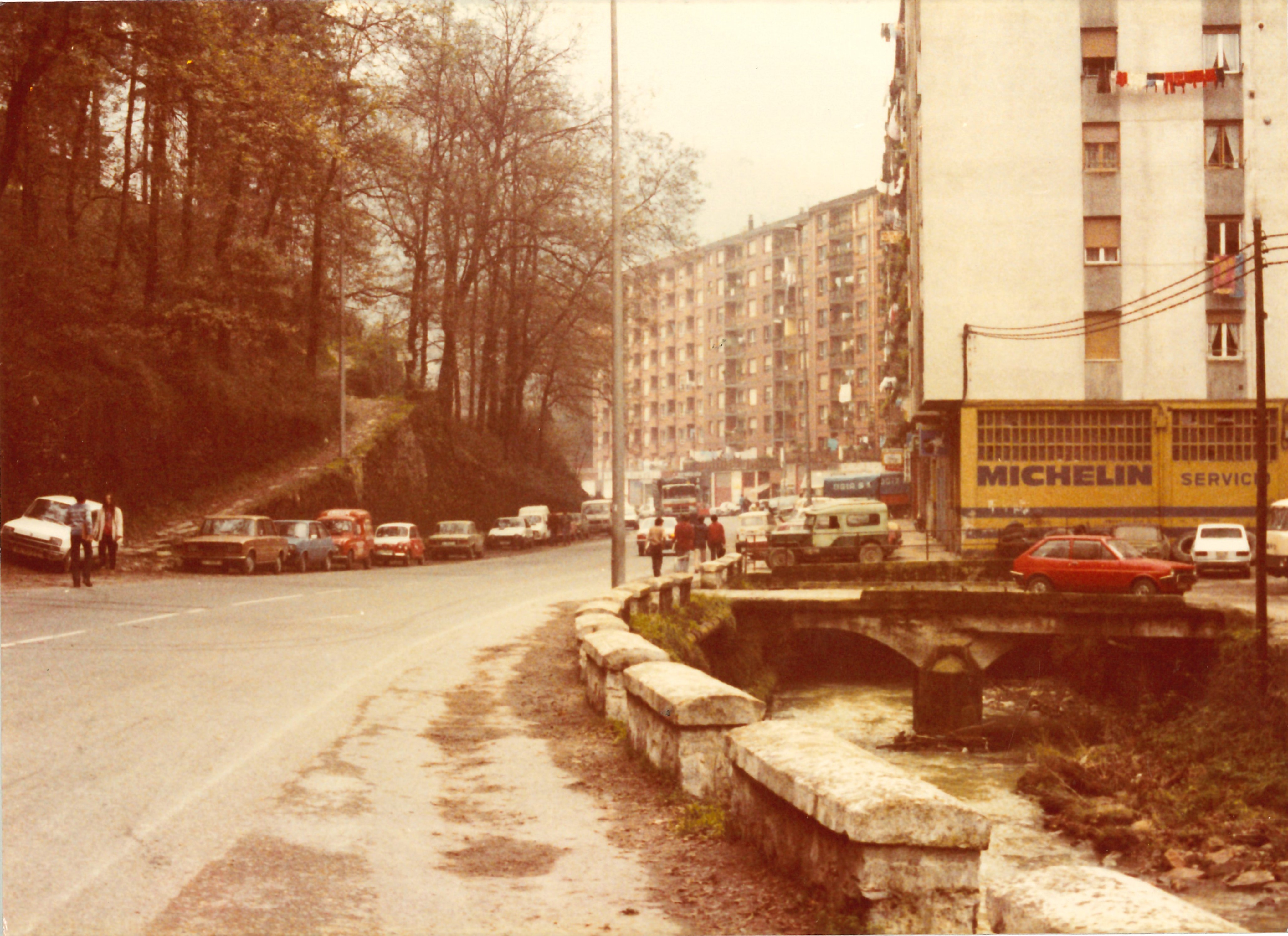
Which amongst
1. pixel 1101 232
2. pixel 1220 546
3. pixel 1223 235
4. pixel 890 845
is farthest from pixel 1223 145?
pixel 890 845

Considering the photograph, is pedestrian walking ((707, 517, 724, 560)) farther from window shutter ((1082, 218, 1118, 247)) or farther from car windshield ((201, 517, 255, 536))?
car windshield ((201, 517, 255, 536))

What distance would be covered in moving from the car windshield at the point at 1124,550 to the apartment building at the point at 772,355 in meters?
55.2

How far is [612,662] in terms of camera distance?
420 inches

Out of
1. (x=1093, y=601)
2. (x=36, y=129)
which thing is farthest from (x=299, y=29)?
(x=1093, y=601)

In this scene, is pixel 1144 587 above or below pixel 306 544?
below

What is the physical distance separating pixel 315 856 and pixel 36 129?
716 inches

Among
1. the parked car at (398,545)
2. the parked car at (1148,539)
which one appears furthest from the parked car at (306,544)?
the parked car at (1148,539)

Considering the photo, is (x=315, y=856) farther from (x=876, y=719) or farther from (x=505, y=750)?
(x=876, y=719)

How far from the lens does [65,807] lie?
7.72m

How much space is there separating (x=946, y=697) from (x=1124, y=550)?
23.4 feet

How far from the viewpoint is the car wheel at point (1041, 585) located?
3362 cm

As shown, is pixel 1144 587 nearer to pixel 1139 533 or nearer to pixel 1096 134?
pixel 1139 533

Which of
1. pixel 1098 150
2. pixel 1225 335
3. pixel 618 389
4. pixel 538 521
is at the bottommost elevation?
pixel 538 521

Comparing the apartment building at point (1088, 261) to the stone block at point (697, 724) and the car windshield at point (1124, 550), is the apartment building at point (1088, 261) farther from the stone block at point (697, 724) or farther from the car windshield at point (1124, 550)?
the stone block at point (697, 724)
